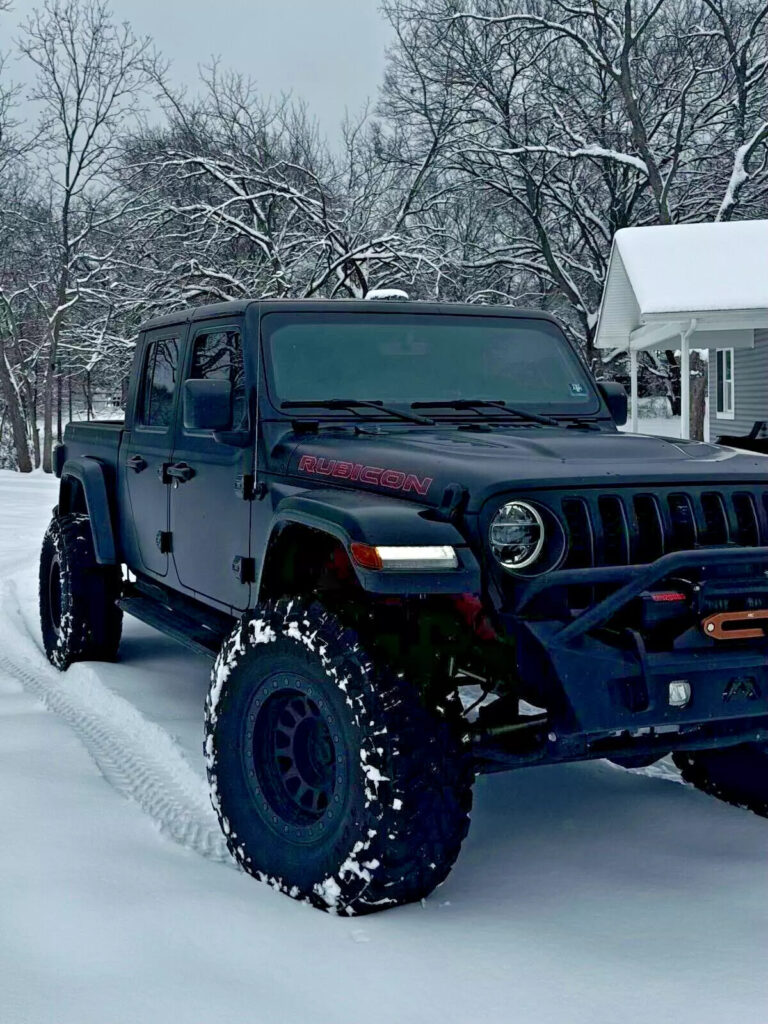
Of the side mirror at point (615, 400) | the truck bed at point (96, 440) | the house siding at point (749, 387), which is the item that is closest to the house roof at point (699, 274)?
the house siding at point (749, 387)

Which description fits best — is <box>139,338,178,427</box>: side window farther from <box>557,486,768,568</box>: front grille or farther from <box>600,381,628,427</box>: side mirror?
<box>557,486,768,568</box>: front grille

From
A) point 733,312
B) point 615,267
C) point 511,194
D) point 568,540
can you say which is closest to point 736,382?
point 615,267

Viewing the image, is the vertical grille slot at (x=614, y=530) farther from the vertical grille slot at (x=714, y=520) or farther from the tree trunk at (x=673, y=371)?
the tree trunk at (x=673, y=371)

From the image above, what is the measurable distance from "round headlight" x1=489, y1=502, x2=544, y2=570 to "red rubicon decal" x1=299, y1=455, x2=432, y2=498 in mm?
236

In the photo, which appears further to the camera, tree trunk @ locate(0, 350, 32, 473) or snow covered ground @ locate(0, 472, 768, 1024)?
tree trunk @ locate(0, 350, 32, 473)

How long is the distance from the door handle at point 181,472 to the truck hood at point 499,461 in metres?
0.81

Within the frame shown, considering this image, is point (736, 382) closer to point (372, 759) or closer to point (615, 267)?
point (615, 267)

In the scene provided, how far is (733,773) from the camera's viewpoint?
13.3 ft

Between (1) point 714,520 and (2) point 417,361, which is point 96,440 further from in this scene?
(1) point 714,520

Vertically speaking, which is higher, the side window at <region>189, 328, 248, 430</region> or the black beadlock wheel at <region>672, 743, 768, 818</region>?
the side window at <region>189, 328, 248, 430</region>

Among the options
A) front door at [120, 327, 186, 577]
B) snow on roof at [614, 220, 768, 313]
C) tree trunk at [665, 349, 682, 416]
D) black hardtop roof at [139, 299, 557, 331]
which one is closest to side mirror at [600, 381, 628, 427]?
black hardtop roof at [139, 299, 557, 331]

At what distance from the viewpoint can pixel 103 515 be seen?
222 inches

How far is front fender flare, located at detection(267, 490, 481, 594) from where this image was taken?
287 cm

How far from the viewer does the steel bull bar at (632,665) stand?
113 inches
